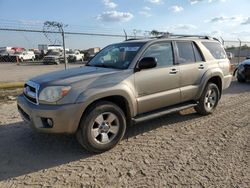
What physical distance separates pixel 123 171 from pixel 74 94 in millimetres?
1301

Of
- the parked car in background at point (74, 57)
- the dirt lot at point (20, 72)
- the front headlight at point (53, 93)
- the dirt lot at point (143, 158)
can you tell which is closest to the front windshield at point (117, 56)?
the front headlight at point (53, 93)

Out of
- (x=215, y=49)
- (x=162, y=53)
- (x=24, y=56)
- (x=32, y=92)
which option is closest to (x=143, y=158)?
(x=32, y=92)

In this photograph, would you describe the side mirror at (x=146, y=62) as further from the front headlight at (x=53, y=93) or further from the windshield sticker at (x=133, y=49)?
the front headlight at (x=53, y=93)

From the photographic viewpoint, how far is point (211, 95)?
20.8 ft

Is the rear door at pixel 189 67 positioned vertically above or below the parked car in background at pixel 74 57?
below

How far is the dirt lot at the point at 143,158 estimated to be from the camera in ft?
11.1

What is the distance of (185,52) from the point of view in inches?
223

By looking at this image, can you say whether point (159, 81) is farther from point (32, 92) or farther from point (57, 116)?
point (32, 92)

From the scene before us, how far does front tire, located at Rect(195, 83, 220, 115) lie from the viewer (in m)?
6.02

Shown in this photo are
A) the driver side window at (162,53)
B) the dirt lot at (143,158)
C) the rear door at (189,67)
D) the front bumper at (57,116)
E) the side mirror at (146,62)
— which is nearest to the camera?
the dirt lot at (143,158)

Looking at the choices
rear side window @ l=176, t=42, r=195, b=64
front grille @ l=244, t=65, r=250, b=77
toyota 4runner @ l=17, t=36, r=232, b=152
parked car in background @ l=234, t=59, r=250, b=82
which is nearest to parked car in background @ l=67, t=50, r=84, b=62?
parked car in background @ l=234, t=59, r=250, b=82

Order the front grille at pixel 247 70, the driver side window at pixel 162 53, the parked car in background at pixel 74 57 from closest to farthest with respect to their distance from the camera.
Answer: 1. the driver side window at pixel 162 53
2. the front grille at pixel 247 70
3. the parked car in background at pixel 74 57

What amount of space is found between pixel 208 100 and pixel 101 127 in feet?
10.2

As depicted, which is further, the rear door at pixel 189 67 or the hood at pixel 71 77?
the rear door at pixel 189 67
